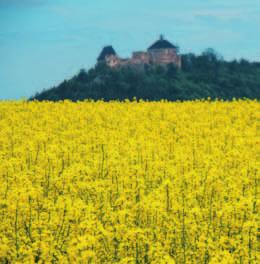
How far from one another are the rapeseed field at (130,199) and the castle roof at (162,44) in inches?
3952

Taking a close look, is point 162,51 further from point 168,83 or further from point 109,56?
point 168,83

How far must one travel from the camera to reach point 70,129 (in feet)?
72.7

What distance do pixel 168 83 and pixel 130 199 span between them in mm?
70628

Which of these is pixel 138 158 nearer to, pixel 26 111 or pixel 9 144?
pixel 9 144

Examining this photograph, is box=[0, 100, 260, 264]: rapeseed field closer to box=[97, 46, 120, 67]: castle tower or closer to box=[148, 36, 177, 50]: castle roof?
box=[97, 46, 120, 67]: castle tower

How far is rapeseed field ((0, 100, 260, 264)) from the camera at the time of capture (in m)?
9.42

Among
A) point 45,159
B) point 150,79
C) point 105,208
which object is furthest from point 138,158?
point 150,79

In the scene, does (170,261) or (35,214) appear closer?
(170,261)

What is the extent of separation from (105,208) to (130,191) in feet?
3.33

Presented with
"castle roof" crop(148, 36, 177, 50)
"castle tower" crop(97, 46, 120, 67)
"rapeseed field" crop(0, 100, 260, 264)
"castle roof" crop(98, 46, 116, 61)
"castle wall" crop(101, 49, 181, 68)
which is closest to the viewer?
"rapeseed field" crop(0, 100, 260, 264)

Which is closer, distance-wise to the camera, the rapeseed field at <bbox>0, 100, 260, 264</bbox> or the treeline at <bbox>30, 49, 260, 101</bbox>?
the rapeseed field at <bbox>0, 100, 260, 264</bbox>

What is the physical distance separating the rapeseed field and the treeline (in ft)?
161

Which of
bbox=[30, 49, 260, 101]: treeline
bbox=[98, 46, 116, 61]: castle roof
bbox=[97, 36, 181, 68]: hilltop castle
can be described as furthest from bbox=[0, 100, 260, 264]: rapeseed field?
bbox=[98, 46, 116, 61]: castle roof

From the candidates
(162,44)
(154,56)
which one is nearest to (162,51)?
(154,56)
